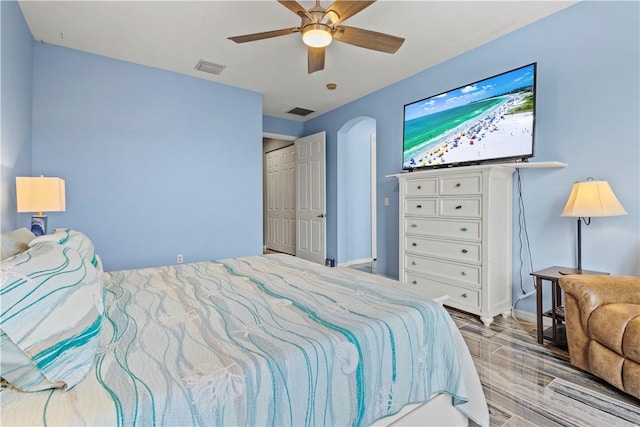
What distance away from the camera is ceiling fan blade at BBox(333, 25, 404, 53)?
7.22 feet

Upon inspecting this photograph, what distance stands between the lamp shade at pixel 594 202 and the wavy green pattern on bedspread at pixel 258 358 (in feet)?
5.19

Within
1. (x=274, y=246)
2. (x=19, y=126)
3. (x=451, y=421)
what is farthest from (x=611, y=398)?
(x=274, y=246)

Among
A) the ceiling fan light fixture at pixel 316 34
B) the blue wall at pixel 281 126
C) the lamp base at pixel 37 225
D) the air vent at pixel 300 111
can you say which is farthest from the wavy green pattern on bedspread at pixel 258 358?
the blue wall at pixel 281 126

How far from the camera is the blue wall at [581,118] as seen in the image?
7.52 feet

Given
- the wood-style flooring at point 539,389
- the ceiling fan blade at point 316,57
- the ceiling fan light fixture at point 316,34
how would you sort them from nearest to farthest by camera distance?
the wood-style flooring at point 539,389, the ceiling fan light fixture at point 316,34, the ceiling fan blade at point 316,57

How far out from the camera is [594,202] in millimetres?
2195

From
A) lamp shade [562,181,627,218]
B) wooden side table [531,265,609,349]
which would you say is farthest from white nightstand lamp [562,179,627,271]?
wooden side table [531,265,609,349]

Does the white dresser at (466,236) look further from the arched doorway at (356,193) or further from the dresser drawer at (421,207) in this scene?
the arched doorway at (356,193)

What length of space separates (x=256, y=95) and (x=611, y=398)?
4618mm

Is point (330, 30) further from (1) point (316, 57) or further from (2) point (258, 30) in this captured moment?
(2) point (258, 30)

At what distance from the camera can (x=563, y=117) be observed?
2605mm

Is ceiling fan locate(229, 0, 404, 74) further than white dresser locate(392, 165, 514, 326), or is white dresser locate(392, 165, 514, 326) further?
white dresser locate(392, 165, 514, 326)

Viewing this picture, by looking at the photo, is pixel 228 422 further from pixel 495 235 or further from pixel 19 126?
pixel 19 126

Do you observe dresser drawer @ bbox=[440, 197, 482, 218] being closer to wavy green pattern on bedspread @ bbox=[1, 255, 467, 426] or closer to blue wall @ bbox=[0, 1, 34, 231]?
wavy green pattern on bedspread @ bbox=[1, 255, 467, 426]
